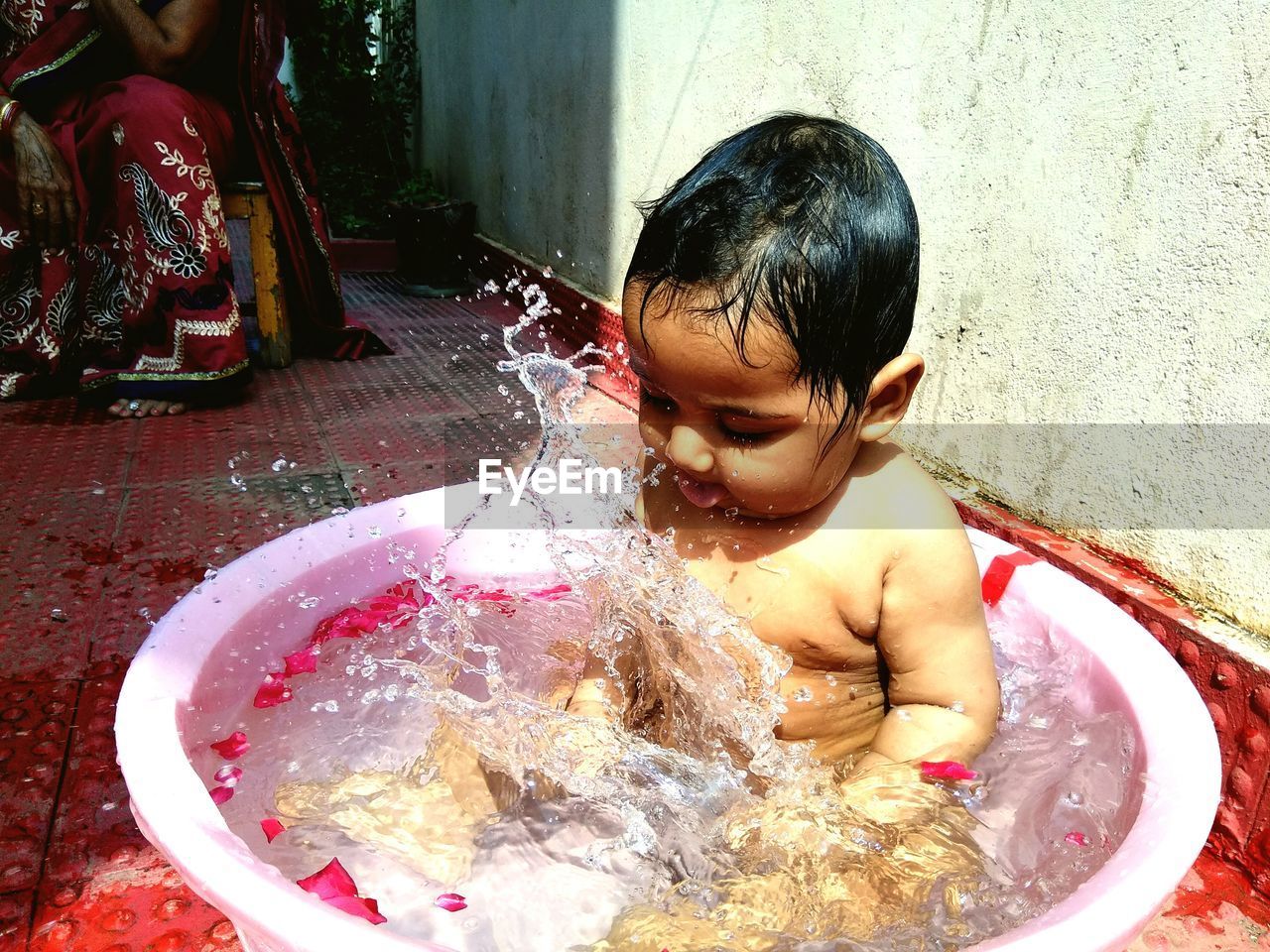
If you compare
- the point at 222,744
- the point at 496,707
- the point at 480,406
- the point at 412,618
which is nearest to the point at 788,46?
the point at 480,406

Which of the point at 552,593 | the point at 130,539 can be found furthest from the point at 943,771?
the point at 130,539

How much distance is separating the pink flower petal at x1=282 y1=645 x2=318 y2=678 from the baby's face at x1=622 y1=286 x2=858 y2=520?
76 cm

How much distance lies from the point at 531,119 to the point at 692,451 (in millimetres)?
4040

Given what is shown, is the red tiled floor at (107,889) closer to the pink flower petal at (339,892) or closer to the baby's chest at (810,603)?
the pink flower petal at (339,892)

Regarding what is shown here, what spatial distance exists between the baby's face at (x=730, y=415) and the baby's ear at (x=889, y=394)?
0.04 metres

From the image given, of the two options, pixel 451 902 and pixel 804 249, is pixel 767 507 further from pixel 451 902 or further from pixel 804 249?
pixel 451 902

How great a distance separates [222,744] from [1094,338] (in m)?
1.61

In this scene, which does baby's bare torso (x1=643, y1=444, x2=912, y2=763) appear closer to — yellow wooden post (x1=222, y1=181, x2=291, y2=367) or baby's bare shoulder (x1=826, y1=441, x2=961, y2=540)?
baby's bare shoulder (x1=826, y1=441, x2=961, y2=540)

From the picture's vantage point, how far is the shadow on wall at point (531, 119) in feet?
12.9

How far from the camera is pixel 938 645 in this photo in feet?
4.26

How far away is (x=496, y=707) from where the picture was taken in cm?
135

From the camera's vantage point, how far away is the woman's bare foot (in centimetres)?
321

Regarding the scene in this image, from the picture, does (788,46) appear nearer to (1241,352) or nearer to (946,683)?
(1241,352)

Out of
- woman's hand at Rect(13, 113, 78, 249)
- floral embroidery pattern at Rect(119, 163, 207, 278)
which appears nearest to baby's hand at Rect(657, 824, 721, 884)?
floral embroidery pattern at Rect(119, 163, 207, 278)
